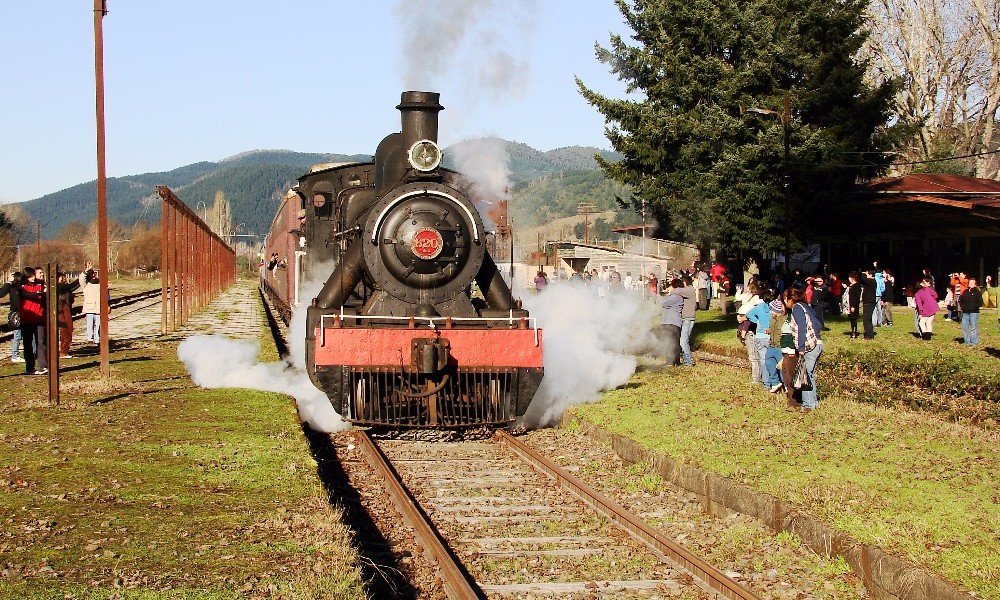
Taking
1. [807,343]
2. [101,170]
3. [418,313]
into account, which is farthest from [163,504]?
[101,170]

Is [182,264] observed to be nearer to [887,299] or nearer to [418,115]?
[887,299]

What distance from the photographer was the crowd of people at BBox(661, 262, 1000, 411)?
524 inches

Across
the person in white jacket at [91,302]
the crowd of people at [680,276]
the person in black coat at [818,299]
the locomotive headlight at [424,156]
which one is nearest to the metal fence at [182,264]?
the person in white jacket at [91,302]

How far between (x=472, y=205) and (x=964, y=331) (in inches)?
537

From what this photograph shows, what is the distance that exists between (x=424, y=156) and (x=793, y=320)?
4923 mm

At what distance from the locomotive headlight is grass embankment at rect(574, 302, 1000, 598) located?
141 inches

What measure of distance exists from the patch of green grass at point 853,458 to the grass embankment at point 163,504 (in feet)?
11.5

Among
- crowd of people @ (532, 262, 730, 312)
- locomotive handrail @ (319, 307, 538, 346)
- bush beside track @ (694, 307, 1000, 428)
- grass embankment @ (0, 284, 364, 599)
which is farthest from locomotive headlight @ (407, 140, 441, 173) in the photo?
crowd of people @ (532, 262, 730, 312)

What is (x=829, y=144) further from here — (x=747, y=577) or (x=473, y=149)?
(x=747, y=577)

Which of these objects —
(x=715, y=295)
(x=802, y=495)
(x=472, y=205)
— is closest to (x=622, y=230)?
(x=715, y=295)

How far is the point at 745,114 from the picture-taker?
3055cm

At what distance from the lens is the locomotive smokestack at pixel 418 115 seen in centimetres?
1274

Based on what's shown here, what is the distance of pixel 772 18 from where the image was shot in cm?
2997

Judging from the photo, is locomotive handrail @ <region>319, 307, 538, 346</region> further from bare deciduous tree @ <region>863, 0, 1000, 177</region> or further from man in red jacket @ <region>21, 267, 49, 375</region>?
bare deciduous tree @ <region>863, 0, 1000, 177</region>
